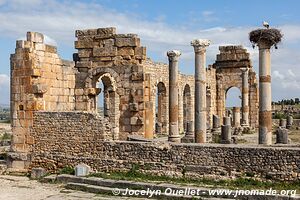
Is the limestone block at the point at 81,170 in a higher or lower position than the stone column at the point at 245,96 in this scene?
lower

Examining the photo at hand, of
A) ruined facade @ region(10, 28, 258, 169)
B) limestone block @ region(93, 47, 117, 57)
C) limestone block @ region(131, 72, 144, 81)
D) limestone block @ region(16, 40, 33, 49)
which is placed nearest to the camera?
ruined facade @ region(10, 28, 258, 169)

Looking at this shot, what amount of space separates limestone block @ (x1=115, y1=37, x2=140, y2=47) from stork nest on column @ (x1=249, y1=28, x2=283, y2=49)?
4.71 m

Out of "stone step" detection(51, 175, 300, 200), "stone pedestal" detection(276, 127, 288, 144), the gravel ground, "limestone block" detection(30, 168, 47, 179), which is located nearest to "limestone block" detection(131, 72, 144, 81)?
"limestone block" detection(30, 168, 47, 179)

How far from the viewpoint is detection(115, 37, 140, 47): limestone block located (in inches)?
694

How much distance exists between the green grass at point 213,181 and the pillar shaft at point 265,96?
3.53 meters

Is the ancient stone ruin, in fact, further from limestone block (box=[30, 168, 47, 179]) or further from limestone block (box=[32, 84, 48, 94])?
limestone block (box=[30, 168, 47, 179])

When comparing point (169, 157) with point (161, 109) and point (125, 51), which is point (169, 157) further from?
point (161, 109)

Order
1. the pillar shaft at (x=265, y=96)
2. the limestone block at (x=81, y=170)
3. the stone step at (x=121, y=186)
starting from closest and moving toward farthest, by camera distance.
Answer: the stone step at (x=121, y=186)
the limestone block at (x=81, y=170)
the pillar shaft at (x=265, y=96)

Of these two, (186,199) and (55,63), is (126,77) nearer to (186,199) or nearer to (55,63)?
(55,63)

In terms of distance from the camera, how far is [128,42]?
1767 centimetres

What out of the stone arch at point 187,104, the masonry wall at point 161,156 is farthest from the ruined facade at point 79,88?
the stone arch at point 187,104

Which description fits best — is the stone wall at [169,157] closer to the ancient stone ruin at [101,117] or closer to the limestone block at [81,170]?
the ancient stone ruin at [101,117]

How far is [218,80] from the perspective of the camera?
3497cm

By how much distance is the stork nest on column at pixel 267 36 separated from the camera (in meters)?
14.7
